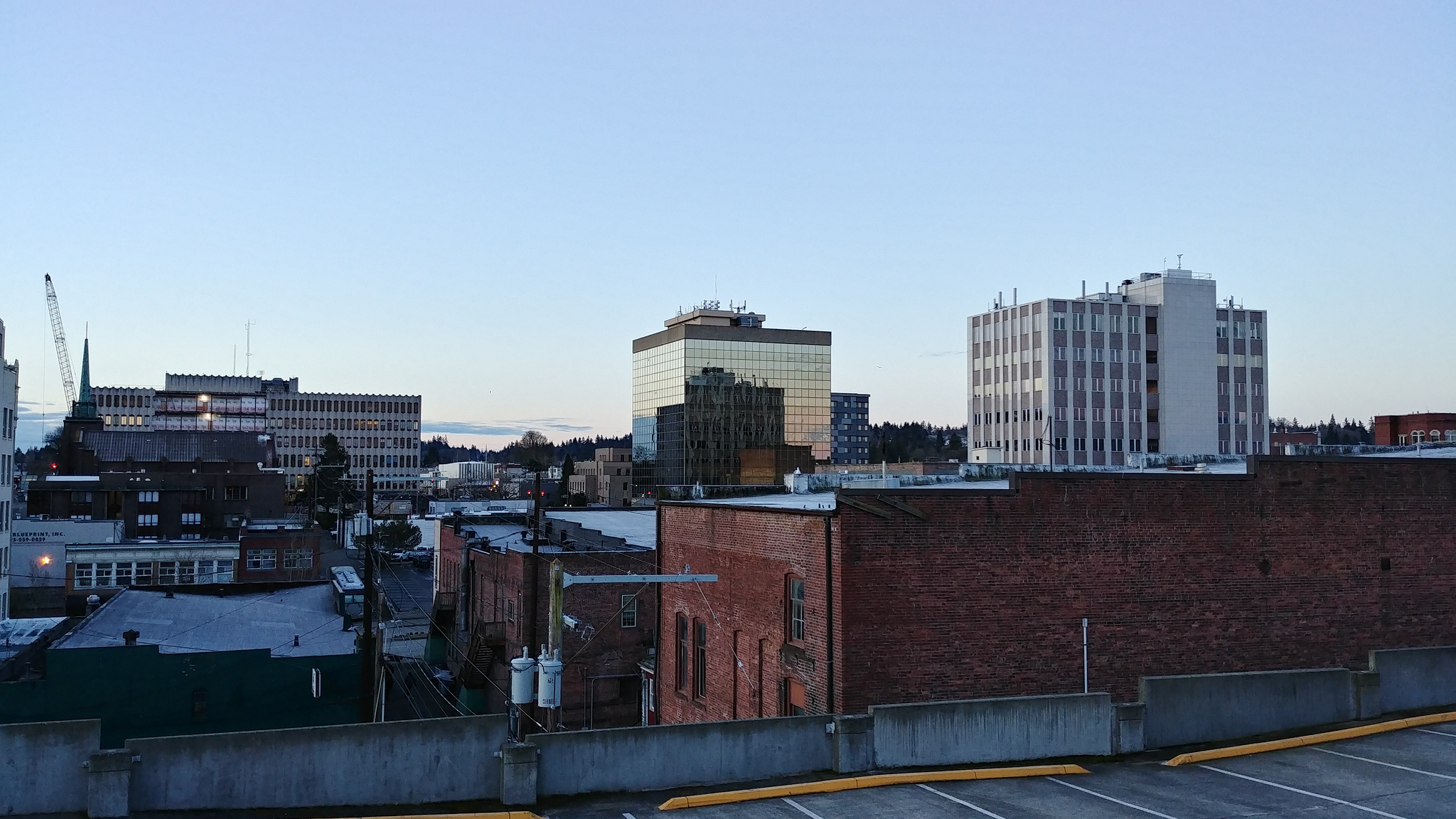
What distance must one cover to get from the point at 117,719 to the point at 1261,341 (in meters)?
105

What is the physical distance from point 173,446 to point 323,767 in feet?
381

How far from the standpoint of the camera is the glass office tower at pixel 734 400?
15675cm

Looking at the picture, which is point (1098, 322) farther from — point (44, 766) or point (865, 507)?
point (44, 766)

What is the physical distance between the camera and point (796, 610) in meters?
24.3

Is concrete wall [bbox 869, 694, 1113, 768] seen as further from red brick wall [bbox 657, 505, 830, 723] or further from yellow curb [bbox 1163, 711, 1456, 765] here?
red brick wall [bbox 657, 505, 830, 723]

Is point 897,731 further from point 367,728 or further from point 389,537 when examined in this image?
point 389,537

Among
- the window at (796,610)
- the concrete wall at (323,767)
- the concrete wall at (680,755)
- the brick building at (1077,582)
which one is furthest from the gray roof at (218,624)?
the concrete wall at (680,755)

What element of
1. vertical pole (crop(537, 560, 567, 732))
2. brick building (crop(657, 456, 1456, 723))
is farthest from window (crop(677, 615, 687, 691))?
vertical pole (crop(537, 560, 567, 732))

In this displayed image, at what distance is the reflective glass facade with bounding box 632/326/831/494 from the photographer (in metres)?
157

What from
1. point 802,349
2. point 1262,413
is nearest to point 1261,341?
point 1262,413

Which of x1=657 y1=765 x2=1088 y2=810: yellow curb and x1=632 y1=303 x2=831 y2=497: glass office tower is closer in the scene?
x1=657 y1=765 x2=1088 y2=810: yellow curb

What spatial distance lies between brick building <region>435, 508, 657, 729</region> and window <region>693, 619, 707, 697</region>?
15.5ft

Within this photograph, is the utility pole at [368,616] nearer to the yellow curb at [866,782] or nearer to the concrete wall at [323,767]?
the concrete wall at [323,767]

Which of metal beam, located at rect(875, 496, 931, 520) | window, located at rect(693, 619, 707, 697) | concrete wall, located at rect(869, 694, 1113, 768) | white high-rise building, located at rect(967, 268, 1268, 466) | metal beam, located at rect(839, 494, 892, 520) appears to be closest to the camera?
concrete wall, located at rect(869, 694, 1113, 768)
